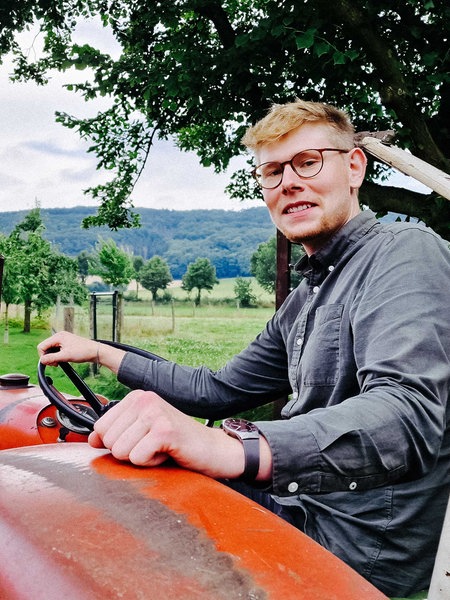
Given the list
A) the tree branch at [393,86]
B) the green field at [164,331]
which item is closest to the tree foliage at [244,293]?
the green field at [164,331]

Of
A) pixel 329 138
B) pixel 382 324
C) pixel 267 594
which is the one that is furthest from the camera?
pixel 329 138

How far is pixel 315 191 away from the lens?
5.68ft

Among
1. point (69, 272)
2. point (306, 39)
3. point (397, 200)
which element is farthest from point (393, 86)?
point (69, 272)

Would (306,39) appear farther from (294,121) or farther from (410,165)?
(410,165)

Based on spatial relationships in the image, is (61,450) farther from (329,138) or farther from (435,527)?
(329,138)

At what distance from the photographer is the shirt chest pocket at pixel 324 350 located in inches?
58.1

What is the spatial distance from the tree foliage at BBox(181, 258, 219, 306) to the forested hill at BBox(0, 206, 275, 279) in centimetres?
79

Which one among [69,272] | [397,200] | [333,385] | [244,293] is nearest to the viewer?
[333,385]

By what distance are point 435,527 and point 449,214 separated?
4.11 m

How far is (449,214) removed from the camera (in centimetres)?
502

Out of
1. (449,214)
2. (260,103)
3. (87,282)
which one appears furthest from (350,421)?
(87,282)

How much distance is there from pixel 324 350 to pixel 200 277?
26501 millimetres

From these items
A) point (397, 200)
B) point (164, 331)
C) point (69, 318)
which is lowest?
point (164, 331)

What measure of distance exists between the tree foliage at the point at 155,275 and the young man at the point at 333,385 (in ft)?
75.5
